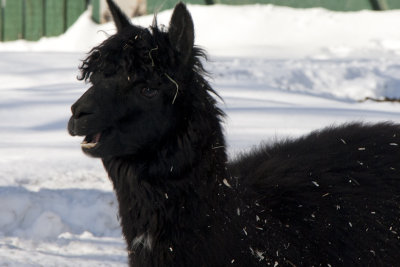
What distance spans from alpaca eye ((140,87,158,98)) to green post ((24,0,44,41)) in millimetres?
11837

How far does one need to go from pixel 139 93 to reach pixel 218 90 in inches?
226

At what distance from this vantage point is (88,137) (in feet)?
10.3

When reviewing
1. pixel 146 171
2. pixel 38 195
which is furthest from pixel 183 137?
pixel 38 195

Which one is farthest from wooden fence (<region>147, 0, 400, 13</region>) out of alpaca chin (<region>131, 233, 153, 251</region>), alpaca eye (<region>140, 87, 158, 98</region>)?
alpaca chin (<region>131, 233, 153, 251</region>)

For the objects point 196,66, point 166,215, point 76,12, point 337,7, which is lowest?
point 76,12

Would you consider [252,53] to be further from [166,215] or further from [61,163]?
[166,215]

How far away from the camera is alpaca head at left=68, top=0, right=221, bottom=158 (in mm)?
3082

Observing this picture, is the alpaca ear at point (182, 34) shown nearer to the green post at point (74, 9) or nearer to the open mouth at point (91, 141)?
the open mouth at point (91, 141)

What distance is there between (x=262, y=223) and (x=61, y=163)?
3007 mm

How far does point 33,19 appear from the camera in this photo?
14648 millimetres

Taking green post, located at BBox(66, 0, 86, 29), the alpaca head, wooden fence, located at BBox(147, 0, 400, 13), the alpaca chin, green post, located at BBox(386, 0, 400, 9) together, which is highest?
the alpaca head

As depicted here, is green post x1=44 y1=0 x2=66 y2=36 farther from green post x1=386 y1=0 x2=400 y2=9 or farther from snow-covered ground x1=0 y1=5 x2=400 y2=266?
green post x1=386 y1=0 x2=400 y2=9

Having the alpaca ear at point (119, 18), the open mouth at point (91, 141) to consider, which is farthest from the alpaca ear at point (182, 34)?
the open mouth at point (91, 141)

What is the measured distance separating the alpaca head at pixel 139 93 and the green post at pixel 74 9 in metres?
11.3
